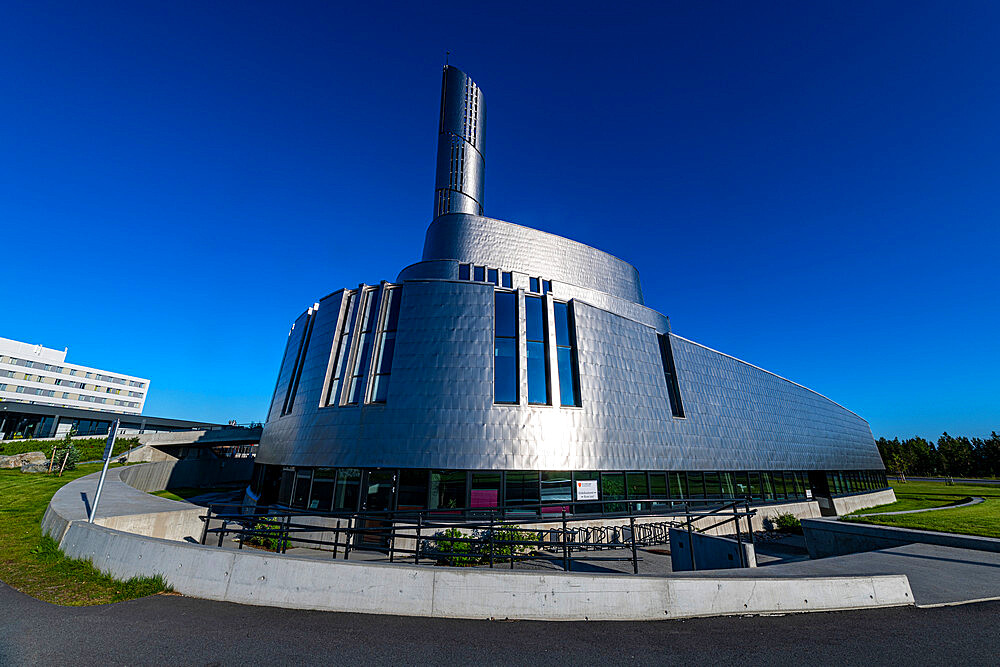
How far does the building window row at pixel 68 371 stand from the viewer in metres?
84.1

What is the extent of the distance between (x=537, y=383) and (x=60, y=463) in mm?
38371

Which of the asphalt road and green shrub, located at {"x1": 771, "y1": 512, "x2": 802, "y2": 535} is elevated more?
the asphalt road

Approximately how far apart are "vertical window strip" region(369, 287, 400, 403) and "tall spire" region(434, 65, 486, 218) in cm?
3829

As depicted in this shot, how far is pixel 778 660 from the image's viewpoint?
491 centimetres

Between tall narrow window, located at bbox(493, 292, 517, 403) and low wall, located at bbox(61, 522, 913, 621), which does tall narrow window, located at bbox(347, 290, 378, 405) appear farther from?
low wall, located at bbox(61, 522, 913, 621)

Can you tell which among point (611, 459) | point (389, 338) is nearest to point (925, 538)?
point (611, 459)

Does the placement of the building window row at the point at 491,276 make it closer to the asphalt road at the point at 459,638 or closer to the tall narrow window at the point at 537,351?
the tall narrow window at the point at 537,351

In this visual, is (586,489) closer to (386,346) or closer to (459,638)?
(386,346)

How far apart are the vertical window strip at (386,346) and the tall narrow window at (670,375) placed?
17598 millimetres

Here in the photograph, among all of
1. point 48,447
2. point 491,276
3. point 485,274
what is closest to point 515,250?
point 491,276

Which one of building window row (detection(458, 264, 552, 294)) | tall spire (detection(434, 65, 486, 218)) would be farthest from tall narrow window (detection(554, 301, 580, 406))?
tall spire (detection(434, 65, 486, 218))

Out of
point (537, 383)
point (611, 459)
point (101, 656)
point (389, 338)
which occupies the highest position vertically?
point (389, 338)

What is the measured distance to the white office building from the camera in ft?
272

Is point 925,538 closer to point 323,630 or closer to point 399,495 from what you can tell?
point 323,630
